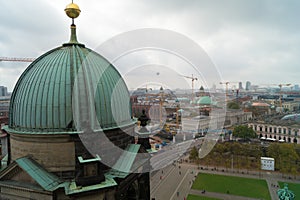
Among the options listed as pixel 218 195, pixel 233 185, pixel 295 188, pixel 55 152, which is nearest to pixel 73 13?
pixel 55 152

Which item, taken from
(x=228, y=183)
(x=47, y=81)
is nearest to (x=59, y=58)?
(x=47, y=81)

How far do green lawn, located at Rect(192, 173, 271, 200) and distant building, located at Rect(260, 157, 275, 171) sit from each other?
632 cm

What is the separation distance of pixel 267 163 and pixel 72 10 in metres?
54.1

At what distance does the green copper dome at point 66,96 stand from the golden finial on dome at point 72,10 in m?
2.34

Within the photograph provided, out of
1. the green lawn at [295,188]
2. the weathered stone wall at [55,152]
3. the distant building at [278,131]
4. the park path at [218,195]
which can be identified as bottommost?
the park path at [218,195]

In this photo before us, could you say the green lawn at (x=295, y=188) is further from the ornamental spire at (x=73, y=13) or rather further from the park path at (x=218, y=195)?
the ornamental spire at (x=73, y=13)

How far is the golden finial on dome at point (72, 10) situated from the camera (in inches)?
578

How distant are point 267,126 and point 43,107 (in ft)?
283

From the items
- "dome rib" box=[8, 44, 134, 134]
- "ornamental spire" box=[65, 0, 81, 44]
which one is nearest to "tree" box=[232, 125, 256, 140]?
"dome rib" box=[8, 44, 134, 134]

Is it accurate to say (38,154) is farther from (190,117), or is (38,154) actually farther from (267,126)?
(267,126)

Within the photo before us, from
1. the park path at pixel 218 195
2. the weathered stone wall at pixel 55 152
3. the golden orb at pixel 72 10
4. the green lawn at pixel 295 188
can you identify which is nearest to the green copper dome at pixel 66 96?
the weathered stone wall at pixel 55 152

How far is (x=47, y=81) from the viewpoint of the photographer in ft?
41.4

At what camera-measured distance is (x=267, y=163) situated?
52.2 metres

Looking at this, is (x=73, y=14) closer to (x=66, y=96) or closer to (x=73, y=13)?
(x=73, y=13)
